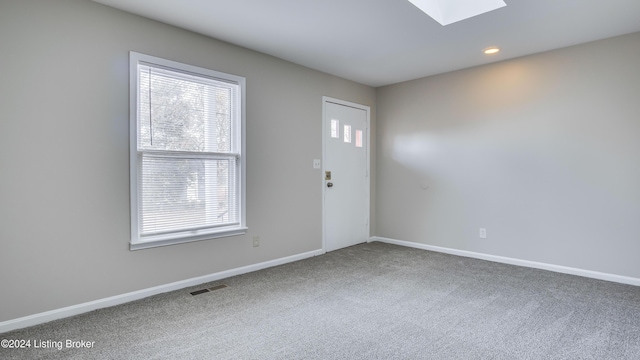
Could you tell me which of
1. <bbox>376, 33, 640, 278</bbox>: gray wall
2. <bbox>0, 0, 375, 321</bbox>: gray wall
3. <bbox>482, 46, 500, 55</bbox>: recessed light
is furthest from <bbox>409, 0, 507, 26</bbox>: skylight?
<bbox>0, 0, 375, 321</bbox>: gray wall

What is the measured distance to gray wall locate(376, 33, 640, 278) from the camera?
10.7 feet

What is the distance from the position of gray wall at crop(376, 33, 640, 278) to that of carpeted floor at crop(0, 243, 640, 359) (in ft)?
1.66

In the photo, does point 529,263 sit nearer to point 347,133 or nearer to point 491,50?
point 491,50

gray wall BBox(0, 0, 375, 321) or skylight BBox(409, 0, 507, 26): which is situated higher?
skylight BBox(409, 0, 507, 26)

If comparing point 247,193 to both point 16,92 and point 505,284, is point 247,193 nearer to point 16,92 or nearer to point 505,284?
point 16,92

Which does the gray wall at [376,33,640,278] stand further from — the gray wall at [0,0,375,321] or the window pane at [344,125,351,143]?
the gray wall at [0,0,375,321]

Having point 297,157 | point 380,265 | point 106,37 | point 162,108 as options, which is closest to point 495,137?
point 380,265

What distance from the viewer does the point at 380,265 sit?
3.89m

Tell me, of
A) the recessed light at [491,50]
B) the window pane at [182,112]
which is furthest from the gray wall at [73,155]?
the recessed light at [491,50]

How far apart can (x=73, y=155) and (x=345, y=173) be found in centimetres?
321

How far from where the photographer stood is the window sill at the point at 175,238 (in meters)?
2.81

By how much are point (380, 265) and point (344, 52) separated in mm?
2486

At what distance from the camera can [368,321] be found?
2.43 meters

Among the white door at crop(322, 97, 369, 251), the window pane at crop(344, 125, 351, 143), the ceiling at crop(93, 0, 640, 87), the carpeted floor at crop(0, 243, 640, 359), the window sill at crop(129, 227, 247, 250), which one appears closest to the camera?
the carpeted floor at crop(0, 243, 640, 359)
